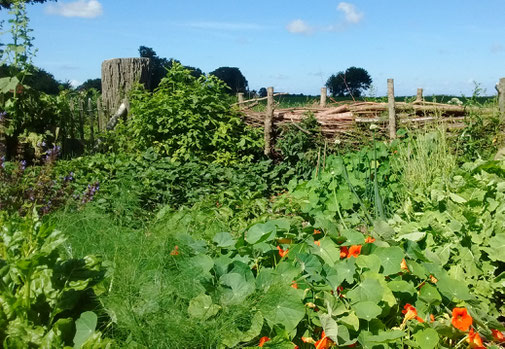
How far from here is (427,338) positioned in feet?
9.36

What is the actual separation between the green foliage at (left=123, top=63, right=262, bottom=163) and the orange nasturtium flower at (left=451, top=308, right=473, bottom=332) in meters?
5.23

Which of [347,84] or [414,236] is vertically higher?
[347,84]

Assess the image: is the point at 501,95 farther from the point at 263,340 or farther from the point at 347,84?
the point at 263,340

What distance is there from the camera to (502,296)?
170 inches

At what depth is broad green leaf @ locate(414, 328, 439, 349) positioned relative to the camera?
2830mm

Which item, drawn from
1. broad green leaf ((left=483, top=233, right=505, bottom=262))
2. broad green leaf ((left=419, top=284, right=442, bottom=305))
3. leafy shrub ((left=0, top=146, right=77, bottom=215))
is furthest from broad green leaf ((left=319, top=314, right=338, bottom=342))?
leafy shrub ((left=0, top=146, right=77, bottom=215))

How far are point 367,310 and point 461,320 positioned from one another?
599mm

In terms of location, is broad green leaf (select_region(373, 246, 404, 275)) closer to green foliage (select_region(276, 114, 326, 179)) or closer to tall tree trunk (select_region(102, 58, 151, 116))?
green foliage (select_region(276, 114, 326, 179))

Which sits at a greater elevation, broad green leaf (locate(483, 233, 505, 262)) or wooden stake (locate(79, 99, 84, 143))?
wooden stake (locate(79, 99, 84, 143))

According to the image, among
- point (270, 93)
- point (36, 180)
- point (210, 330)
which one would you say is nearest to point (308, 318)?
point (210, 330)

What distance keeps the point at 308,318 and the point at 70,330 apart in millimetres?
1155

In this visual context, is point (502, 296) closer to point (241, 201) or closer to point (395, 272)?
point (395, 272)

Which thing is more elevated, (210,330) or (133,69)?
(133,69)

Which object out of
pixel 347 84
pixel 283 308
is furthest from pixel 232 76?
pixel 283 308
